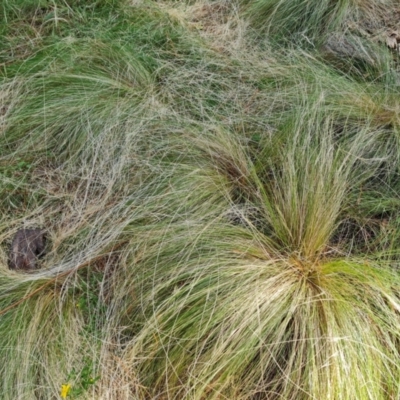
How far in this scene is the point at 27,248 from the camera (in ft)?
6.21

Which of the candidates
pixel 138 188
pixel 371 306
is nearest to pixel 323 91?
pixel 138 188

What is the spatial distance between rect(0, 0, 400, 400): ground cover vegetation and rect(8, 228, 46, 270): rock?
3 centimetres

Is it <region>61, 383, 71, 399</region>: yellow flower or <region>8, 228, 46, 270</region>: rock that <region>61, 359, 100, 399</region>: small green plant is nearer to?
<region>61, 383, 71, 399</region>: yellow flower

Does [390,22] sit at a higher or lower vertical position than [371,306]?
higher

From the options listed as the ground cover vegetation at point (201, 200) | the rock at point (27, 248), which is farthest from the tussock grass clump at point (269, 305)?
the rock at point (27, 248)

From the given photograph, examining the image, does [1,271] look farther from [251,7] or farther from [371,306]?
[251,7]

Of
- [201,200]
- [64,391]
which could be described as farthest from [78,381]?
[201,200]

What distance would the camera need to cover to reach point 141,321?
61.7 inches

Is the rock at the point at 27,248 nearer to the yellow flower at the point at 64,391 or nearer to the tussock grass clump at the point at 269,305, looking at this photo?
the tussock grass clump at the point at 269,305

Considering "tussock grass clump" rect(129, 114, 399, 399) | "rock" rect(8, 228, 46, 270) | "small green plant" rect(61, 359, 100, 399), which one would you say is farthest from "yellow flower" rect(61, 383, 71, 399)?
"rock" rect(8, 228, 46, 270)

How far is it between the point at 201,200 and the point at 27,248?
0.64 m

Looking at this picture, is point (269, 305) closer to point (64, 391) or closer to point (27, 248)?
point (64, 391)

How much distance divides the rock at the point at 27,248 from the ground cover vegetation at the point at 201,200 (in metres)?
0.03

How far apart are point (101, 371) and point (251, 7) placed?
226 centimetres
